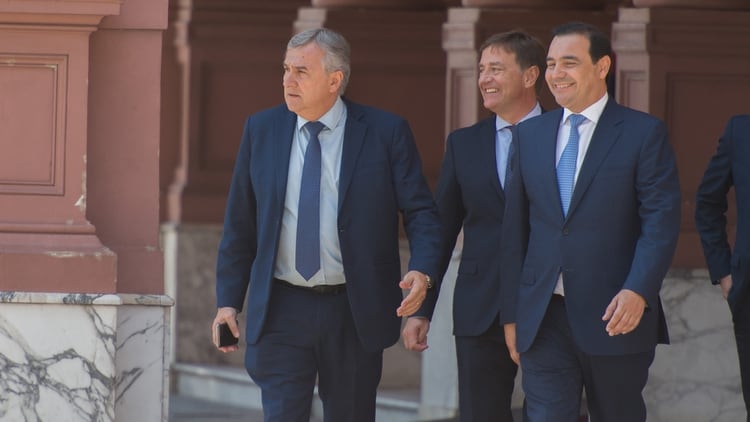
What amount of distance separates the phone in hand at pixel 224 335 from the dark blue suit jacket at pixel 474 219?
35.2 inches

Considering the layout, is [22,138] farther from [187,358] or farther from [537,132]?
[187,358]

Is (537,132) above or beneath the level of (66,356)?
above

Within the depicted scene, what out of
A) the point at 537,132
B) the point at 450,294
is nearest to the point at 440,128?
the point at 450,294

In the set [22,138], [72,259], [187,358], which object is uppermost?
[22,138]

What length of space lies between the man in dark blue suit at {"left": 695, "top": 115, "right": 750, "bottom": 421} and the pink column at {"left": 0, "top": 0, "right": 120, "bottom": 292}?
2.42 m

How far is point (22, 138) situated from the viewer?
7.11m

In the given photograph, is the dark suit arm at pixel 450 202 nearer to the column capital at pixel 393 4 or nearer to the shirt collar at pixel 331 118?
the shirt collar at pixel 331 118

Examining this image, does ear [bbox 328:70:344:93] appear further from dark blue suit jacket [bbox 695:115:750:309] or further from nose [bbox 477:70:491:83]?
dark blue suit jacket [bbox 695:115:750:309]

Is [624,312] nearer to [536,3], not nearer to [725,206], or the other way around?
[725,206]

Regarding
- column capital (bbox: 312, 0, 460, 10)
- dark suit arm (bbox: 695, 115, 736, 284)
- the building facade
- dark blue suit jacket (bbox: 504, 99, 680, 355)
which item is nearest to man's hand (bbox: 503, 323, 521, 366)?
dark blue suit jacket (bbox: 504, 99, 680, 355)

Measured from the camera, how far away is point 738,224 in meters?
7.03

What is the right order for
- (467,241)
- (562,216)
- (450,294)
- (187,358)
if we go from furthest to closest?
(187,358), (450,294), (467,241), (562,216)

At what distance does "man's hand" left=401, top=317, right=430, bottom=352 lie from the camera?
21.8ft

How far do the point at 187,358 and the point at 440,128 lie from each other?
2345 millimetres
